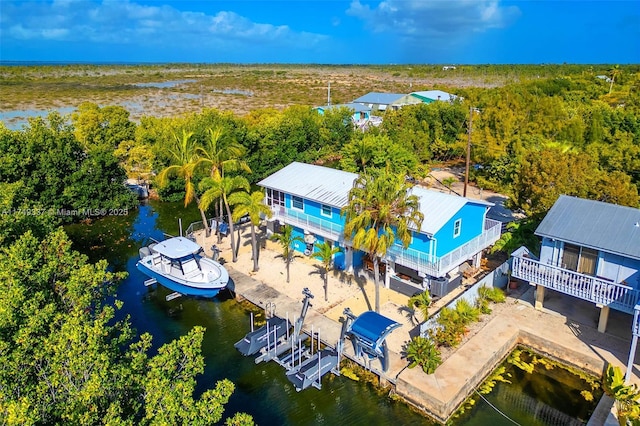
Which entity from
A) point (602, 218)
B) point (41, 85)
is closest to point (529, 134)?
point (602, 218)

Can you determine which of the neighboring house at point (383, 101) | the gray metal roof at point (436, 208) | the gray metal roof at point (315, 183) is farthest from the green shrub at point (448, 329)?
the neighboring house at point (383, 101)

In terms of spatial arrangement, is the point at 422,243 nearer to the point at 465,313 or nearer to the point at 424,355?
the point at 465,313

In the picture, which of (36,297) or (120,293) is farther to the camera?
(120,293)

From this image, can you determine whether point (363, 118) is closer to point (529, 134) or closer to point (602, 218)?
point (529, 134)

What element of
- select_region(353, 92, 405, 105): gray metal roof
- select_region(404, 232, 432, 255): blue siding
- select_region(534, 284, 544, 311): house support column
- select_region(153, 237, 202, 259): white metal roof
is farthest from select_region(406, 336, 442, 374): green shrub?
select_region(353, 92, 405, 105): gray metal roof

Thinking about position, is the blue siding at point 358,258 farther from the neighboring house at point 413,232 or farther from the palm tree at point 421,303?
the palm tree at point 421,303

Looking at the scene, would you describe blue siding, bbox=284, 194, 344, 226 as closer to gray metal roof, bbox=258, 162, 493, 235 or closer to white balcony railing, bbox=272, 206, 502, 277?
white balcony railing, bbox=272, 206, 502, 277

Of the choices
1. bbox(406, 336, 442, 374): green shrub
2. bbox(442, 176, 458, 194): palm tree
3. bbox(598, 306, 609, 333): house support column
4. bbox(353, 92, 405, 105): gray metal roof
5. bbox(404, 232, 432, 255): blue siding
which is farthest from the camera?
bbox(353, 92, 405, 105): gray metal roof
